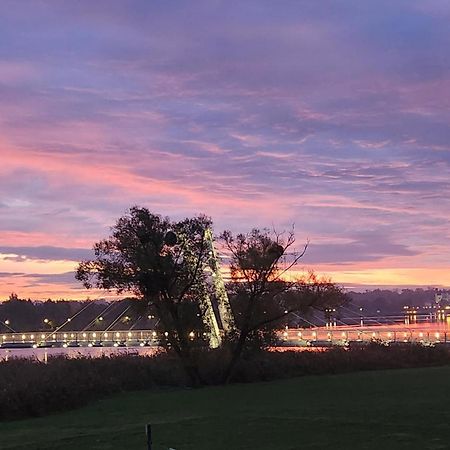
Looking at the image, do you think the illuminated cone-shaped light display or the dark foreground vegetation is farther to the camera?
the illuminated cone-shaped light display

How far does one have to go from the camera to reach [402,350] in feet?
129

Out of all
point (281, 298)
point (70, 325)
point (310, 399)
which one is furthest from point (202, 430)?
point (70, 325)

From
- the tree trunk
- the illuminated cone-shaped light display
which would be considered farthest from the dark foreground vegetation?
the illuminated cone-shaped light display

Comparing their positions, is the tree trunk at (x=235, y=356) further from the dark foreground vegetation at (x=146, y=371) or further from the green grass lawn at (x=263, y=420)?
the green grass lawn at (x=263, y=420)

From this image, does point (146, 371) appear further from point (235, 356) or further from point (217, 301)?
point (217, 301)

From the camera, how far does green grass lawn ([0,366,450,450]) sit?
43.0ft

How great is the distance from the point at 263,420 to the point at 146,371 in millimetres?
15188

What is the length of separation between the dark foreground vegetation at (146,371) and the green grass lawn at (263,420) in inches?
45.9

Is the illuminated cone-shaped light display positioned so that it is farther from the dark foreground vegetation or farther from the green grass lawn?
the green grass lawn

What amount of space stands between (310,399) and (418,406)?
4457mm

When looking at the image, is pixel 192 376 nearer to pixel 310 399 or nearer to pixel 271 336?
pixel 271 336

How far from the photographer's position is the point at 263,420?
16188mm

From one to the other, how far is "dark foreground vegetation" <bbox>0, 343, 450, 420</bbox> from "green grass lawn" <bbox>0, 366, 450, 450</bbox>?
117 centimetres

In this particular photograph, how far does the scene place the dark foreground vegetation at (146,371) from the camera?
2358 cm
